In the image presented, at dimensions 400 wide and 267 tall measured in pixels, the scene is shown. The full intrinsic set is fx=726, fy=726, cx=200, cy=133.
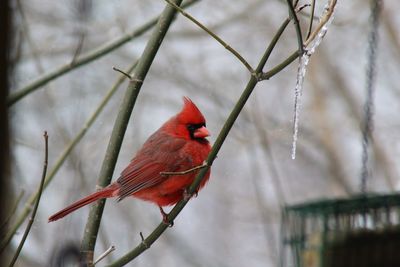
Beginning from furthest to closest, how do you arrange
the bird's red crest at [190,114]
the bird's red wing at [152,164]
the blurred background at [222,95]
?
the blurred background at [222,95] < the bird's red wing at [152,164] < the bird's red crest at [190,114]

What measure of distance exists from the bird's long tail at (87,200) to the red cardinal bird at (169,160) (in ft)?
0.59

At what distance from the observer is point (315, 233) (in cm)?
251

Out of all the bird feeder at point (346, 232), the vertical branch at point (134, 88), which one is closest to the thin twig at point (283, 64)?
the vertical branch at point (134, 88)

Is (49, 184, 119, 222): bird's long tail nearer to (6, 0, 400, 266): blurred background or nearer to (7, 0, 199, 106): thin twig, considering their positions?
(7, 0, 199, 106): thin twig

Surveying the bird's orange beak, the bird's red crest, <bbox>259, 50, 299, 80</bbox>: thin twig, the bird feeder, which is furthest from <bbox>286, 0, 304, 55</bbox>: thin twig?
the bird's orange beak

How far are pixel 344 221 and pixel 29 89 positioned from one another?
1.14 m

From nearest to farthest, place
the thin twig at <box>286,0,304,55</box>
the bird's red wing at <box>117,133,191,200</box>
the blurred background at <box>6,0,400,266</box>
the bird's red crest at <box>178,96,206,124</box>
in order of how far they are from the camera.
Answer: the thin twig at <box>286,0,304,55</box>, the bird's red crest at <box>178,96,206,124</box>, the bird's red wing at <box>117,133,191,200</box>, the blurred background at <box>6,0,400,266</box>

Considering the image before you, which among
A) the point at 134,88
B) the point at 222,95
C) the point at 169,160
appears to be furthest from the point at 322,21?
the point at 222,95

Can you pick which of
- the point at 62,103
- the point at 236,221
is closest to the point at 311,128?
the point at 236,221

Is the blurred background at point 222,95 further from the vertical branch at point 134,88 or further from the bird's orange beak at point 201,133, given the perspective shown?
the vertical branch at point 134,88

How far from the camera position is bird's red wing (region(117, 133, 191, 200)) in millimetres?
2830

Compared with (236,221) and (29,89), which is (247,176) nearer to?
(236,221)

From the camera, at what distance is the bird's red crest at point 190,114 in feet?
8.95

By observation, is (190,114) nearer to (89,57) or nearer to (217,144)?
(89,57)
